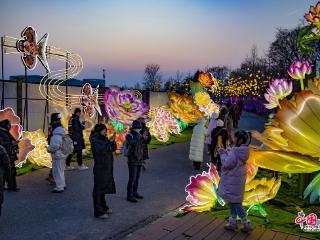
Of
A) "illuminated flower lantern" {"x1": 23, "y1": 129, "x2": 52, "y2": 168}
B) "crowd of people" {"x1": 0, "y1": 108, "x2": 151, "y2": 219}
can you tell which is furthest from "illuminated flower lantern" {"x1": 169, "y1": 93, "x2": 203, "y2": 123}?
"crowd of people" {"x1": 0, "y1": 108, "x2": 151, "y2": 219}

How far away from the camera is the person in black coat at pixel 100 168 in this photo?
613 centimetres

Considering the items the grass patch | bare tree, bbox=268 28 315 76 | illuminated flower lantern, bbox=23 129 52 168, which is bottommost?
the grass patch

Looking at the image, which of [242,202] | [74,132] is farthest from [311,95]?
[74,132]

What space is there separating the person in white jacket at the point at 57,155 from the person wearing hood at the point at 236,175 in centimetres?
363

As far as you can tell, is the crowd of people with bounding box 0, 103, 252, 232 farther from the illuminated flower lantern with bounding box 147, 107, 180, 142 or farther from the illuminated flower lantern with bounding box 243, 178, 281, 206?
the illuminated flower lantern with bounding box 147, 107, 180, 142

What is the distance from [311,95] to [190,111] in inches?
608

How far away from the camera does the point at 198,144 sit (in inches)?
414

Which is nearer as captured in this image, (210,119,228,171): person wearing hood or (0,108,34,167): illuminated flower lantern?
(0,108,34,167): illuminated flower lantern

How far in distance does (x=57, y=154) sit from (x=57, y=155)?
0.02 m

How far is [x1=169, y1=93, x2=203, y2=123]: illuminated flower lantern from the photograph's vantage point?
64.5ft

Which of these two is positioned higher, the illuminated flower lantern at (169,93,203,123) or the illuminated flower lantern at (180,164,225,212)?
the illuminated flower lantern at (169,93,203,123)

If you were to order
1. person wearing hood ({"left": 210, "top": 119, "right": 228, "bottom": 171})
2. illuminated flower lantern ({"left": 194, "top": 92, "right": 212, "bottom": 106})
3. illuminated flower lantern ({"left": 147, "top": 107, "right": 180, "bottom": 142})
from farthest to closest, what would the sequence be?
illuminated flower lantern ({"left": 147, "top": 107, "right": 180, "bottom": 142}) < illuminated flower lantern ({"left": 194, "top": 92, "right": 212, "bottom": 106}) < person wearing hood ({"left": 210, "top": 119, "right": 228, "bottom": 171})

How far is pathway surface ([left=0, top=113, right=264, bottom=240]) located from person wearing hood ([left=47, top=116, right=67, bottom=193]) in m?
A: 0.23

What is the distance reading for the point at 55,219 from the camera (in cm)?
607
